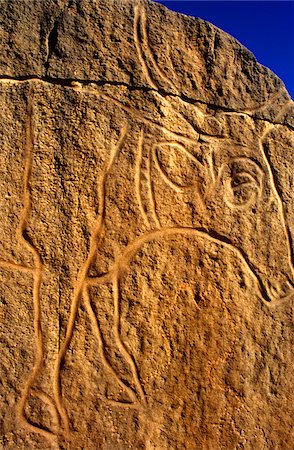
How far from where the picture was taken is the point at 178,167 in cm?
227

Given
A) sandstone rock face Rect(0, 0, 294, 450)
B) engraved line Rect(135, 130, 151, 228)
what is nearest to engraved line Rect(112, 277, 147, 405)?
sandstone rock face Rect(0, 0, 294, 450)

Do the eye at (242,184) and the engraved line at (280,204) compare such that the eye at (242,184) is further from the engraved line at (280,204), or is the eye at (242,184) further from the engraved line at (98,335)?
the engraved line at (98,335)

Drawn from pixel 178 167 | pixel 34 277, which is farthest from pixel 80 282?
pixel 178 167

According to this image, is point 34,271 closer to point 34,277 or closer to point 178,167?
point 34,277

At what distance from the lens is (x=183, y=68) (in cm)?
230

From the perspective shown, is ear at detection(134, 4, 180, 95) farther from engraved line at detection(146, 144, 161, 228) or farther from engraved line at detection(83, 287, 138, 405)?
engraved line at detection(83, 287, 138, 405)

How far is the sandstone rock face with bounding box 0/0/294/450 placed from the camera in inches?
82.7

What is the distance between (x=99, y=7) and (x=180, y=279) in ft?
4.54

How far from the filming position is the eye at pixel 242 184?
234cm

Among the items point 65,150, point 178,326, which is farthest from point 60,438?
point 65,150

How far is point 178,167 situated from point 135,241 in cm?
43

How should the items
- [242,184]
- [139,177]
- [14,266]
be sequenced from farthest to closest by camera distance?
[242,184] → [139,177] → [14,266]

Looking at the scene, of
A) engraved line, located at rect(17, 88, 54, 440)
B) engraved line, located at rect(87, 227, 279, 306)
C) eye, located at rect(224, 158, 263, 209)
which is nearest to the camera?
engraved line, located at rect(17, 88, 54, 440)

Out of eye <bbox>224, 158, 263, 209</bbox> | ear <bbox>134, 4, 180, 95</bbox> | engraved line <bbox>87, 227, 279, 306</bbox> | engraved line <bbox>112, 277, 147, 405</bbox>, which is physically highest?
ear <bbox>134, 4, 180, 95</bbox>
